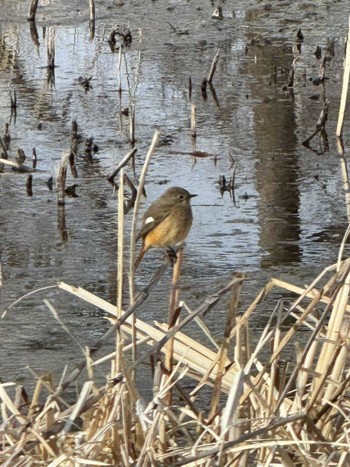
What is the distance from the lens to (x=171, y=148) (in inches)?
408

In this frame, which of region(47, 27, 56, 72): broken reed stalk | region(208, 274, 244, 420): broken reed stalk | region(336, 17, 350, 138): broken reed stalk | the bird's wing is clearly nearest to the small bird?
the bird's wing

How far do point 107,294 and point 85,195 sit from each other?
1.91 metres

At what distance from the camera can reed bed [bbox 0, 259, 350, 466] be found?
13.3 feet

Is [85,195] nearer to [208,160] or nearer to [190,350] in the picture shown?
[208,160]

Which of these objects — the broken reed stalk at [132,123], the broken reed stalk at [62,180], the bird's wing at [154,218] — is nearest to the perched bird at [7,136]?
the broken reed stalk at [132,123]

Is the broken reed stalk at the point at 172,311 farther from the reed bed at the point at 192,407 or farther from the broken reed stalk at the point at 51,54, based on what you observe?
the broken reed stalk at the point at 51,54

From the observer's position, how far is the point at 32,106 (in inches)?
462

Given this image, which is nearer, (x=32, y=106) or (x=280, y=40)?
(x=32, y=106)

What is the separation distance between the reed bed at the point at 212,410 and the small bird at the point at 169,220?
38.7 inches

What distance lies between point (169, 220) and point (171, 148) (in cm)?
480

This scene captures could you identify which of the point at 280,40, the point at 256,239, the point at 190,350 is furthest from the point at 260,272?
the point at 280,40

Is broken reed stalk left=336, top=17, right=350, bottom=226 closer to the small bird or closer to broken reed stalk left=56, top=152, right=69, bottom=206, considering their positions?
broken reed stalk left=56, top=152, right=69, bottom=206

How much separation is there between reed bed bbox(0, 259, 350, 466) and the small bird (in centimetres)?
98

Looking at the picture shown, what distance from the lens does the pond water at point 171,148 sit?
756 centimetres
